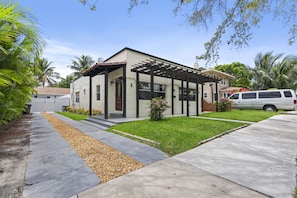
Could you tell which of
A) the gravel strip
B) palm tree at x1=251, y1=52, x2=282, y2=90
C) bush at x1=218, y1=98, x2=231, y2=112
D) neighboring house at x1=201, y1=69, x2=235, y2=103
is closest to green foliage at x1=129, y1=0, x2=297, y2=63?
the gravel strip

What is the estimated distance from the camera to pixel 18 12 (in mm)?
2662

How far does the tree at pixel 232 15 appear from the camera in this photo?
12.8 ft

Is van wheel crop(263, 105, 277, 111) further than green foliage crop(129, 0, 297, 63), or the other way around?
van wheel crop(263, 105, 277, 111)

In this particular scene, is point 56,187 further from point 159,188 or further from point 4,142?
point 4,142

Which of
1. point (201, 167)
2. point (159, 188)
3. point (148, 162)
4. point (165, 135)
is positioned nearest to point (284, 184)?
point (201, 167)

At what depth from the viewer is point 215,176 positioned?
105 inches

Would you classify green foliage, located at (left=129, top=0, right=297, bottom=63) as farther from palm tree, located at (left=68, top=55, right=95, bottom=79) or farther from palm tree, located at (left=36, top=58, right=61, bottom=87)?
palm tree, located at (left=36, top=58, right=61, bottom=87)

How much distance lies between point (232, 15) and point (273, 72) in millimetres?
22858

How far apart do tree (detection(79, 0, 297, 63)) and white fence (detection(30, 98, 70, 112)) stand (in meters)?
20.9

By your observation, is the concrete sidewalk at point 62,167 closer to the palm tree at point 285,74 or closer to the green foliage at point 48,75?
the palm tree at point 285,74

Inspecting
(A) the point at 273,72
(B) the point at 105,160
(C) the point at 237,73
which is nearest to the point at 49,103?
(B) the point at 105,160

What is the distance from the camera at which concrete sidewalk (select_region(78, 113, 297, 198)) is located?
2188mm

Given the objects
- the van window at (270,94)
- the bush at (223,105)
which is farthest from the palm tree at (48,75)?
the van window at (270,94)

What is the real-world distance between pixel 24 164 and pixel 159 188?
9.90 feet
